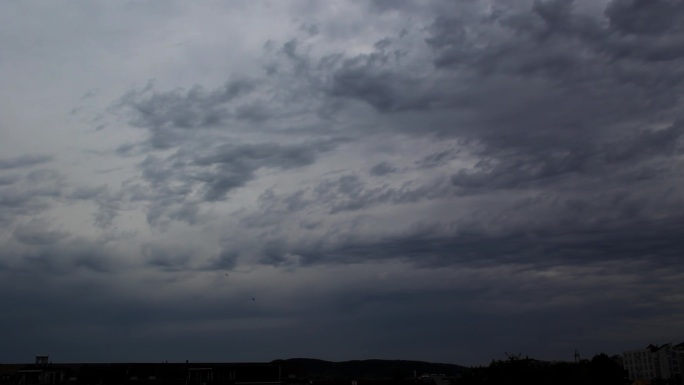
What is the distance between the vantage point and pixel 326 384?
339 feet

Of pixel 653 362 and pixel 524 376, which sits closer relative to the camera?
pixel 524 376

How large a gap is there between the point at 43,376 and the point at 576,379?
65445mm

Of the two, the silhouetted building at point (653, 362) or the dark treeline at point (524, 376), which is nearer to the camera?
the dark treeline at point (524, 376)

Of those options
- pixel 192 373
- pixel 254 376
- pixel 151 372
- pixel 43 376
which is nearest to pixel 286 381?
pixel 254 376

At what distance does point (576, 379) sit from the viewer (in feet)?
251

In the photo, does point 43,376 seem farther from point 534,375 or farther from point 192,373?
point 534,375

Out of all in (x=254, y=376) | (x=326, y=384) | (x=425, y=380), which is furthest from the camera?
(x=425, y=380)

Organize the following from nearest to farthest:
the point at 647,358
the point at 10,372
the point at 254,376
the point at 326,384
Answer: the point at 254,376, the point at 10,372, the point at 326,384, the point at 647,358

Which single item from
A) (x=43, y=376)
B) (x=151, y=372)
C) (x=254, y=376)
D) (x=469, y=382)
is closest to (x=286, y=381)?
(x=254, y=376)

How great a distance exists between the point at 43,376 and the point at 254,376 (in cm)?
2755

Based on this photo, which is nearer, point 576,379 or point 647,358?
point 576,379

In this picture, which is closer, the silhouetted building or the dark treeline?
the dark treeline

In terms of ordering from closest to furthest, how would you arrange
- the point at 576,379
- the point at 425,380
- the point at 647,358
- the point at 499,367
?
the point at 576,379 < the point at 499,367 < the point at 425,380 < the point at 647,358

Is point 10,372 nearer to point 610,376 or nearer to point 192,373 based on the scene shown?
point 192,373
